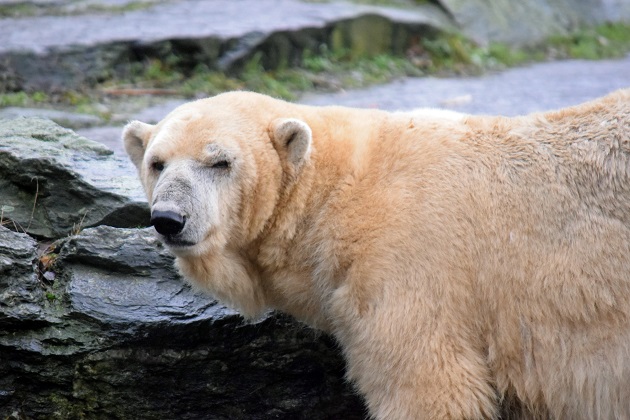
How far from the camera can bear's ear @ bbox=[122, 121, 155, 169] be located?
13.4 ft

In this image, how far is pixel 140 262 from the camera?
4430mm

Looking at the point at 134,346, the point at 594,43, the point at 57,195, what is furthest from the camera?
the point at 594,43

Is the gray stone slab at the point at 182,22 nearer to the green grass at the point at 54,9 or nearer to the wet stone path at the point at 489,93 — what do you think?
the green grass at the point at 54,9

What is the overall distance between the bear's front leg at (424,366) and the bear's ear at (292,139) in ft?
2.55

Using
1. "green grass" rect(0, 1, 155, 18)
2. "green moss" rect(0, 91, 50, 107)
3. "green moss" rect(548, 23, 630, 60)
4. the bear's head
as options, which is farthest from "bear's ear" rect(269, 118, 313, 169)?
"green moss" rect(548, 23, 630, 60)

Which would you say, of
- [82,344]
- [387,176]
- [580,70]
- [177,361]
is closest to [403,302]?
[387,176]

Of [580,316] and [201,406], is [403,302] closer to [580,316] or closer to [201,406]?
[580,316]

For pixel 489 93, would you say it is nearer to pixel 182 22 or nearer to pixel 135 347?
pixel 182 22

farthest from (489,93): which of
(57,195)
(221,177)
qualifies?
(221,177)

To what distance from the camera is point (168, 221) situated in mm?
3510

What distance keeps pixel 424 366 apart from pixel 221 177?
4.01ft

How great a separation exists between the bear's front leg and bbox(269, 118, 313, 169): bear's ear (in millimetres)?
777

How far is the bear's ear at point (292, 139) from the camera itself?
374cm

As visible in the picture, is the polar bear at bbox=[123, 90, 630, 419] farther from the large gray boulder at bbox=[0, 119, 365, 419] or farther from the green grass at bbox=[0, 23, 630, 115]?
the green grass at bbox=[0, 23, 630, 115]
